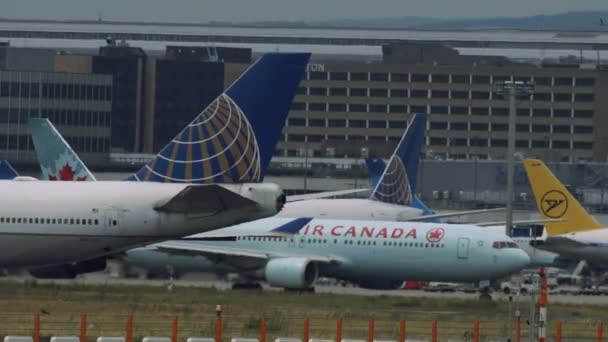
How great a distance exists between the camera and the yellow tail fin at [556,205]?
88625 millimetres

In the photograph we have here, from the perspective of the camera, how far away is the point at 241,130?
190ft

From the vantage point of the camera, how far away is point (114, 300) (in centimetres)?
5994

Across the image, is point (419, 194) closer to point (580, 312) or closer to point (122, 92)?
point (122, 92)

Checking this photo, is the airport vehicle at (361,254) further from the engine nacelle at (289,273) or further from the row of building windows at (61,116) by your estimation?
the row of building windows at (61,116)

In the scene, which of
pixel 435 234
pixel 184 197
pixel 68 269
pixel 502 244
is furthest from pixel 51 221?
pixel 502 244

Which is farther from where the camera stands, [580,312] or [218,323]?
[580,312]

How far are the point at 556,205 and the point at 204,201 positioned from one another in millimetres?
36570

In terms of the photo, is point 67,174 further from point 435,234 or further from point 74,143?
point 74,143

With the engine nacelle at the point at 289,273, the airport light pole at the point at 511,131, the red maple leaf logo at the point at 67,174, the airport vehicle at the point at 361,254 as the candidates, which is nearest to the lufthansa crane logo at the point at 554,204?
the airport light pole at the point at 511,131

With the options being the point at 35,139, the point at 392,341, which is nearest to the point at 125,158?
the point at 35,139

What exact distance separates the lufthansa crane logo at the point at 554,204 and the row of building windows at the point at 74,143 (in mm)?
60706

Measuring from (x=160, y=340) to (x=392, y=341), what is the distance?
822cm

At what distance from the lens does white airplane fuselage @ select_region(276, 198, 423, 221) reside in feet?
299

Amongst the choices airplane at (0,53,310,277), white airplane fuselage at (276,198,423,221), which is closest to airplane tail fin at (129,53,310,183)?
airplane at (0,53,310,277)
